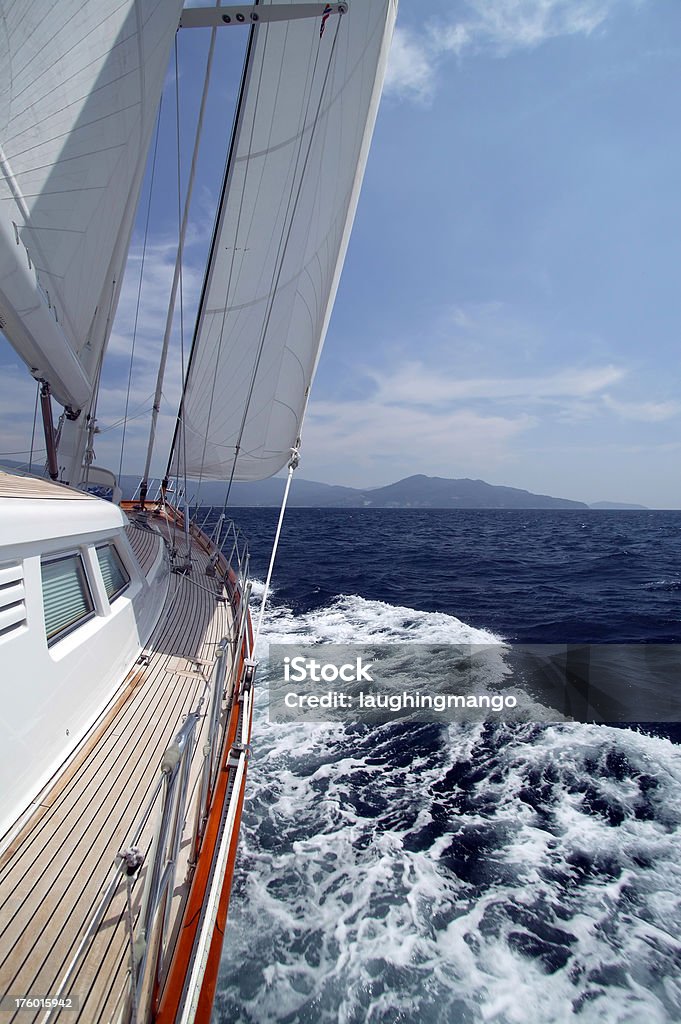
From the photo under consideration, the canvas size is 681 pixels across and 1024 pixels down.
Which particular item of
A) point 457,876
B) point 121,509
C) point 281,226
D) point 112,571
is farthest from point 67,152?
point 457,876

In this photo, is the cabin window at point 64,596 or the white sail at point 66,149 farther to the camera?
the white sail at point 66,149

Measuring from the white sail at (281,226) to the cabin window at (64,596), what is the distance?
4.19 meters

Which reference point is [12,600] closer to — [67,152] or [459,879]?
[459,879]

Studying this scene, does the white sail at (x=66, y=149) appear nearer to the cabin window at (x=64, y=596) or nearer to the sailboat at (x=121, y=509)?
the sailboat at (x=121, y=509)

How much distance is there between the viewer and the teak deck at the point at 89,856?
1.84 m

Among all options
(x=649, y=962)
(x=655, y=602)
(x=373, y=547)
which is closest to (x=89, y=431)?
(x=649, y=962)

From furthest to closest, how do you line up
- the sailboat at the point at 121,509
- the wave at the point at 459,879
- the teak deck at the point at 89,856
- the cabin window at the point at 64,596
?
the wave at the point at 459,879 < the cabin window at the point at 64,596 < the sailboat at the point at 121,509 < the teak deck at the point at 89,856

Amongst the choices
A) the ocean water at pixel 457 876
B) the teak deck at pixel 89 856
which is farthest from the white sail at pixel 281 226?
the ocean water at pixel 457 876

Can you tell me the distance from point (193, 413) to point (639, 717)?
10440 millimetres

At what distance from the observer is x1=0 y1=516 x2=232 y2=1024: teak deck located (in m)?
1.84

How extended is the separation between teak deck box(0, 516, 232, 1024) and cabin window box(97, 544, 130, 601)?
0.79 m

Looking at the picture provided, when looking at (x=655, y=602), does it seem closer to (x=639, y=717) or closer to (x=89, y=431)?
(x=639, y=717)

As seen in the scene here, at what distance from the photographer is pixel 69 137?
188 inches

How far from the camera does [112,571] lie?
4.59m
